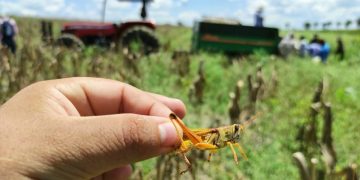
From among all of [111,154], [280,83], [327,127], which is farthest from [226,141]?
[280,83]

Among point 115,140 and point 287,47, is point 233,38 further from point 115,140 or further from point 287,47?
point 115,140

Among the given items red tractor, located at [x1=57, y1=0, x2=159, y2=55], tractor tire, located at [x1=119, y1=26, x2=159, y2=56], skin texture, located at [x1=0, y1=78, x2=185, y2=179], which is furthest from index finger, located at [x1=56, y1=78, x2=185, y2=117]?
tractor tire, located at [x1=119, y1=26, x2=159, y2=56]

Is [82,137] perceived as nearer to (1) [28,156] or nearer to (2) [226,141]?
(1) [28,156]

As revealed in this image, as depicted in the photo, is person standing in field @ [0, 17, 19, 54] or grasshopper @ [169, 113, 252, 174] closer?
grasshopper @ [169, 113, 252, 174]

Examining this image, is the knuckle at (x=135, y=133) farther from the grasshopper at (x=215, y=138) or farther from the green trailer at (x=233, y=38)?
the green trailer at (x=233, y=38)

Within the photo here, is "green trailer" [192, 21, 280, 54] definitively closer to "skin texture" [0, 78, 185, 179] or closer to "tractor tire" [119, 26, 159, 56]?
"tractor tire" [119, 26, 159, 56]
